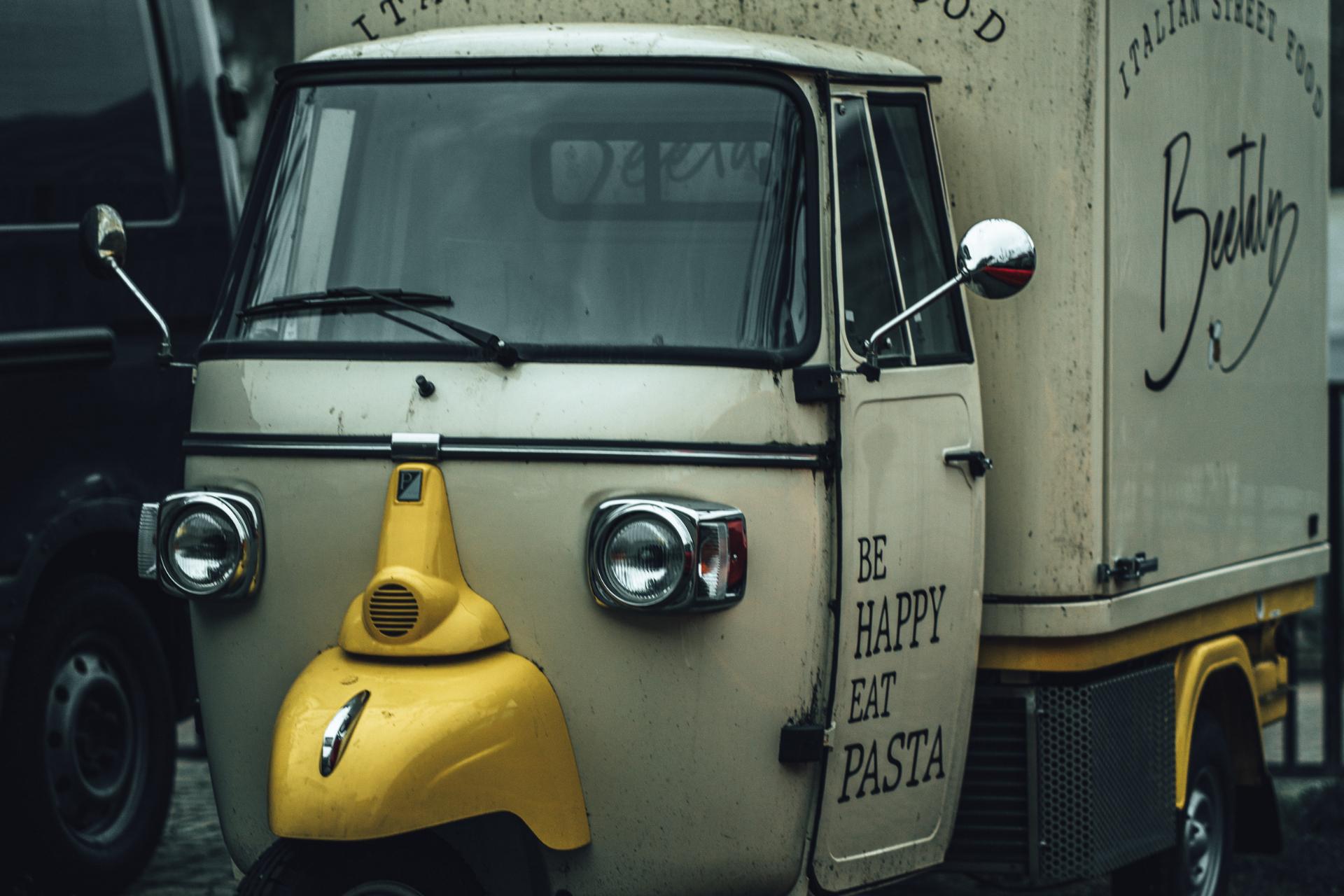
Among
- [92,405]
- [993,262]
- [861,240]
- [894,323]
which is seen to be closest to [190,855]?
[92,405]

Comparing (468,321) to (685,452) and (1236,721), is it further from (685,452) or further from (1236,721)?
(1236,721)

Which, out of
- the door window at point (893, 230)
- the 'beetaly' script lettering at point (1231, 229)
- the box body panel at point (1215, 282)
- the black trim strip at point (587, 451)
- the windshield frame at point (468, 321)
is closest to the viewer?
the black trim strip at point (587, 451)

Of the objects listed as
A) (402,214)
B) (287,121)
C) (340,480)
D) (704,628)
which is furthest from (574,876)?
(287,121)

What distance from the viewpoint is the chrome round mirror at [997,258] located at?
4789 millimetres

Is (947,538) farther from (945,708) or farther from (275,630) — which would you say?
(275,630)

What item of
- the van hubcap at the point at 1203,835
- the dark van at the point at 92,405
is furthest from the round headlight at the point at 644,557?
the van hubcap at the point at 1203,835

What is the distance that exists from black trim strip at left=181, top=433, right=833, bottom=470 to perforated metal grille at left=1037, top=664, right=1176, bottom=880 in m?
1.31

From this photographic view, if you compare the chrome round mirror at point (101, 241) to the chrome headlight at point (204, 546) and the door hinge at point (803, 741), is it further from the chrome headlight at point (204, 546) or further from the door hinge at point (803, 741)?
the door hinge at point (803, 741)

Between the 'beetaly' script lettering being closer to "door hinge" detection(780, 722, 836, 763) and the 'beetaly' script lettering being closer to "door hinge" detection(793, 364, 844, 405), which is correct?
"door hinge" detection(793, 364, 844, 405)

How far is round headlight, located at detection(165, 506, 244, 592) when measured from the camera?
4703 mm

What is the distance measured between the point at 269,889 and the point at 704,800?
0.98 meters

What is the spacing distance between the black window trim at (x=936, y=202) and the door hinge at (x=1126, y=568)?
2.17 ft

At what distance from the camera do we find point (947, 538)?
523 centimetres

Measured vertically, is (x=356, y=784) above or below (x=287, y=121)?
A: below
